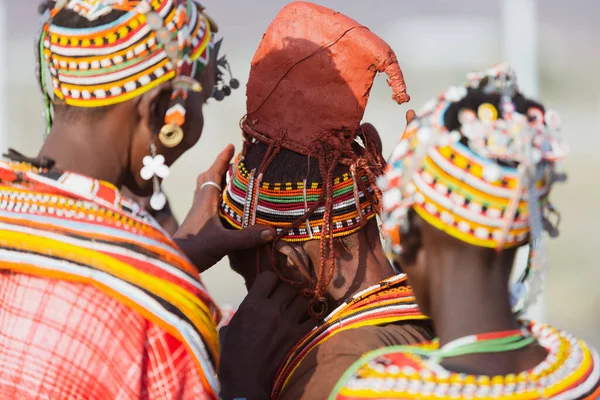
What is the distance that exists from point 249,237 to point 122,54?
95cm

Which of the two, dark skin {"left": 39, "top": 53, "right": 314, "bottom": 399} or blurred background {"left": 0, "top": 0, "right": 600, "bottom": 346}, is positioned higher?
dark skin {"left": 39, "top": 53, "right": 314, "bottom": 399}

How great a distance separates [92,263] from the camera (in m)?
2.64

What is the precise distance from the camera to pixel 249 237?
3.53 meters

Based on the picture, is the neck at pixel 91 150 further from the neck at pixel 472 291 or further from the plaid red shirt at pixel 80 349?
the neck at pixel 472 291

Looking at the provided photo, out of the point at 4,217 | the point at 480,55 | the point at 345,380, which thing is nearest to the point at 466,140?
the point at 345,380

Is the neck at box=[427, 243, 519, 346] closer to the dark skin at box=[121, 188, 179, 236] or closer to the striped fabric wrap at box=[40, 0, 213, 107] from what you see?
the striped fabric wrap at box=[40, 0, 213, 107]

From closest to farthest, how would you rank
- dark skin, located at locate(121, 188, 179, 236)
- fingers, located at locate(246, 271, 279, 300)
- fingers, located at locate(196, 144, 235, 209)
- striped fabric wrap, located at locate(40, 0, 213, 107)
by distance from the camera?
1. striped fabric wrap, located at locate(40, 0, 213, 107)
2. fingers, located at locate(246, 271, 279, 300)
3. fingers, located at locate(196, 144, 235, 209)
4. dark skin, located at locate(121, 188, 179, 236)

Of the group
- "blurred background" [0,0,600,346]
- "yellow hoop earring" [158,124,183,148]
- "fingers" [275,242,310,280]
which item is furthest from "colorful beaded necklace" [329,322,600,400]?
"blurred background" [0,0,600,346]

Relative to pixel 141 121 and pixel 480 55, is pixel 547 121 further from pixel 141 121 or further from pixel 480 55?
pixel 480 55

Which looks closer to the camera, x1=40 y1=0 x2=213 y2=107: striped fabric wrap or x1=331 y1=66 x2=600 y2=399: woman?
x1=331 y1=66 x2=600 y2=399: woman

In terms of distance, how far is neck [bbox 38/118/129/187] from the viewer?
2.81m

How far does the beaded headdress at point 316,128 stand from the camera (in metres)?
3.51

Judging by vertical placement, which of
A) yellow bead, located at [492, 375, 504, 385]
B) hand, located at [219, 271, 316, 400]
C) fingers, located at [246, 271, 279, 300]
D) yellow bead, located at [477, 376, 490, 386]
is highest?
yellow bead, located at [477, 376, 490, 386]

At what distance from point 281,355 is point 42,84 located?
1.15 meters
